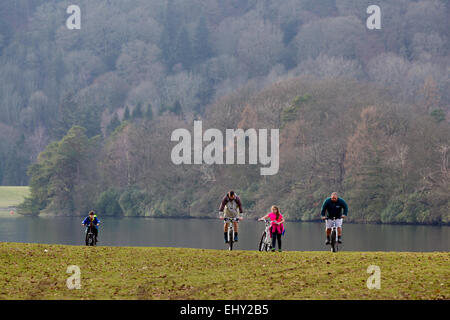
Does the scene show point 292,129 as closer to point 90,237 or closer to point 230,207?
point 90,237

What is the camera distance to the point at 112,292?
71.8ft

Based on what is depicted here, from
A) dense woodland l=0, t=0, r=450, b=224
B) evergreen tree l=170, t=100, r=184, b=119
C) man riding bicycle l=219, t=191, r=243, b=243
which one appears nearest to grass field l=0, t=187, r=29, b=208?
dense woodland l=0, t=0, r=450, b=224

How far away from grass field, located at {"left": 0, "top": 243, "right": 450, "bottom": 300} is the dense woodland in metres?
55.4

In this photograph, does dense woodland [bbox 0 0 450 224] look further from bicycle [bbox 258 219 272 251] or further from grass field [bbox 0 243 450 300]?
grass field [bbox 0 243 450 300]

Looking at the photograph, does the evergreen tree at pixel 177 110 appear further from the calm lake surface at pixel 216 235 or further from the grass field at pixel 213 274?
the grass field at pixel 213 274

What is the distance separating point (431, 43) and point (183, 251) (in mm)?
139191

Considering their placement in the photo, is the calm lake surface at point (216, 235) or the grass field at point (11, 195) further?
the grass field at point (11, 195)

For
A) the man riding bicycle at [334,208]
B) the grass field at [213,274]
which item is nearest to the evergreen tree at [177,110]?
the man riding bicycle at [334,208]

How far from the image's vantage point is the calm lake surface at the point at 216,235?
5819 centimetres

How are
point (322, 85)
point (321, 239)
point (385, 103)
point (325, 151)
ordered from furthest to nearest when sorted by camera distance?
point (322, 85) < point (385, 103) < point (325, 151) < point (321, 239)

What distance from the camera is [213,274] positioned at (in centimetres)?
2409

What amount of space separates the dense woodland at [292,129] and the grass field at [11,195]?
13011 millimetres
